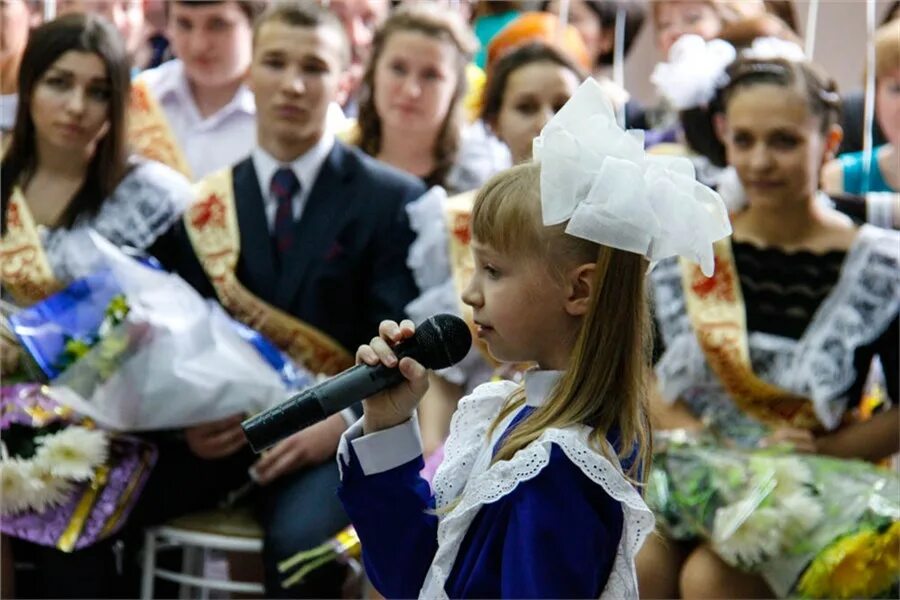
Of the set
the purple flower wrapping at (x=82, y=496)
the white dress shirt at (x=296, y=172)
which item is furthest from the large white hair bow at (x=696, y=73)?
the purple flower wrapping at (x=82, y=496)

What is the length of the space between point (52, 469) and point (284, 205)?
2.05ft

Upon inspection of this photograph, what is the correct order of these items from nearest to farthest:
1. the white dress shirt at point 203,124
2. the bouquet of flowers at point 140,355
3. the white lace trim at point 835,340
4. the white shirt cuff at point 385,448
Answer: the white shirt cuff at point 385,448 < the bouquet of flowers at point 140,355 < the white lace trim at point 835,340 < the white dress shirt at point 203,124

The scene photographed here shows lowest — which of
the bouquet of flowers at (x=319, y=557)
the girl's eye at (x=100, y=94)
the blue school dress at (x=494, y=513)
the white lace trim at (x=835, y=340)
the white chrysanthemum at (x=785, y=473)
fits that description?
the bouquet of flowers at (x=319, y=557)

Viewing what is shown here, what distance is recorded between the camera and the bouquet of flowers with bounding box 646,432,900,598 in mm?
2068

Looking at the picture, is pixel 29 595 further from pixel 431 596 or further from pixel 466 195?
pixel 431 596

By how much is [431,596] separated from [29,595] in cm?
129

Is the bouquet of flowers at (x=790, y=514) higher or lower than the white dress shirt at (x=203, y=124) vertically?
lower

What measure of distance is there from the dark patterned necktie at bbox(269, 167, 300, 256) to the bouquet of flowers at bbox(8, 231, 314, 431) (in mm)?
237

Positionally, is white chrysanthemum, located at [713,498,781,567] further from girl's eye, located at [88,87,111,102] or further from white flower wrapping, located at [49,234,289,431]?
girl's eye, located at [88,87,111,102]

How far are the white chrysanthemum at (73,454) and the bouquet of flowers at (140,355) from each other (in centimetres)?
4

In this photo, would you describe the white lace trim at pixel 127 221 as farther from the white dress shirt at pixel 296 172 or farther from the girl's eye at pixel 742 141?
the girl's eye at pixel 742 141

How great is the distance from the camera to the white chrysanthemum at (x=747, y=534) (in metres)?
2.13

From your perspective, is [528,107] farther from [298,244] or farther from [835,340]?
[835,340]

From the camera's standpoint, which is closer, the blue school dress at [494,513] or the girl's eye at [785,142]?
the blue school dress at [494,513]
